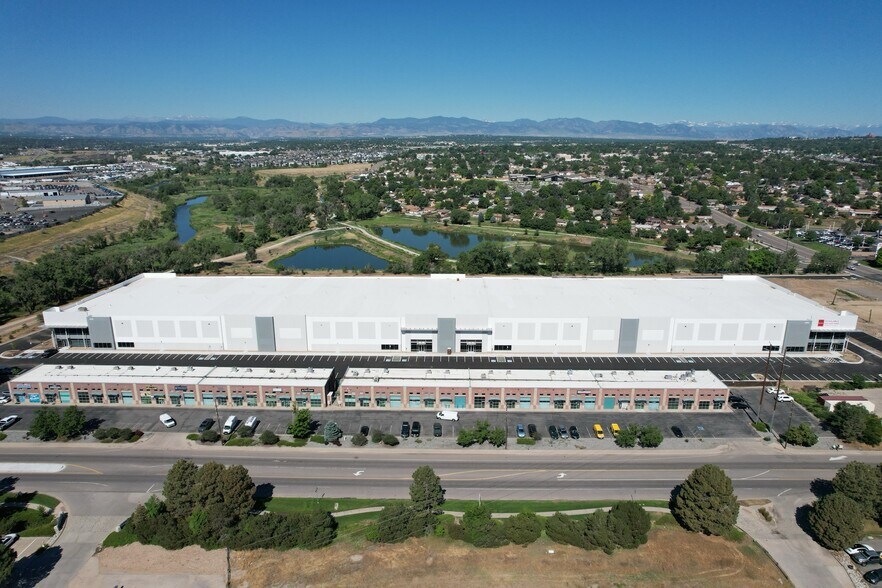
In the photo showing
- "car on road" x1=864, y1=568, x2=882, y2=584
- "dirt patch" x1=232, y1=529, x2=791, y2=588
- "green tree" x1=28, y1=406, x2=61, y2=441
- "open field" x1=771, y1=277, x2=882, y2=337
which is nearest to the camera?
"dirt patch" x1=232, y1=529, x2=791, y2=588

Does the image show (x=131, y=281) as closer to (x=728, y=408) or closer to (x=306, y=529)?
(x=306, y=529)

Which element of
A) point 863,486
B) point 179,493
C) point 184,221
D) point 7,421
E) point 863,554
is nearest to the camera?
point 863,554

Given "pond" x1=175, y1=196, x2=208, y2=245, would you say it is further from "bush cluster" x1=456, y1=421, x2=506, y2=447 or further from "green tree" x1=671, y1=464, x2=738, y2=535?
"green tree" x1=671, y1=464, x2=738, y2=535

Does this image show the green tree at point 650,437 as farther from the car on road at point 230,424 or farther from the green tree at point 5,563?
the green tree at point 5,563

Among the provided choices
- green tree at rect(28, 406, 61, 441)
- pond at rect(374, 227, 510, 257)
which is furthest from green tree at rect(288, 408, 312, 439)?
pond at rect(374, 227, 510, 257)

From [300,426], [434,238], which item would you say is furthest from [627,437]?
[434,238]

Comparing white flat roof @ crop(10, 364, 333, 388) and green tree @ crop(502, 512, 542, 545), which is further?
white flat roof @ crop(10, 364, 333, 388)

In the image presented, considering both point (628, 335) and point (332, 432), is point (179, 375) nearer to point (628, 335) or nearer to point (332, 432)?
point (332, 432)
